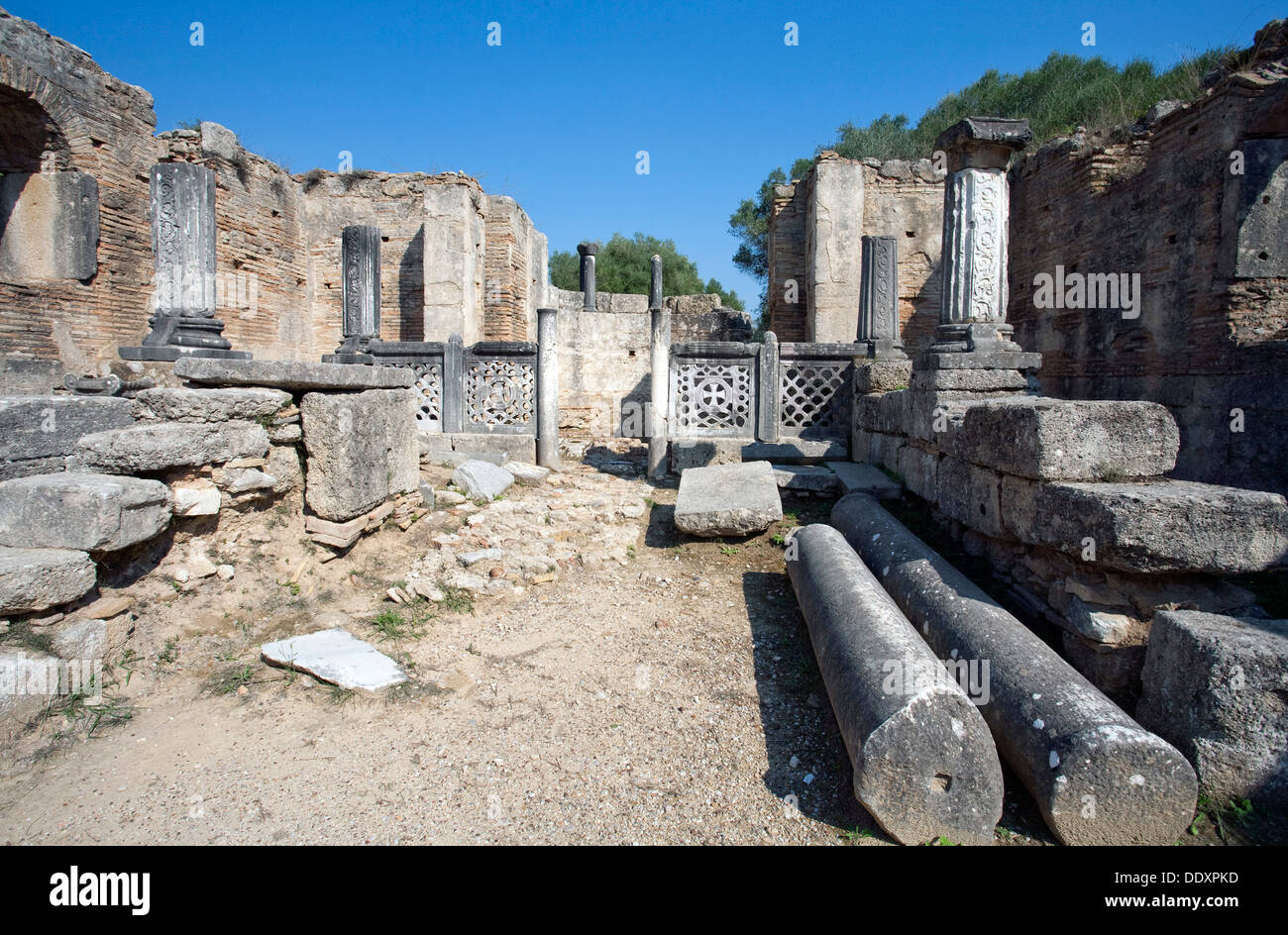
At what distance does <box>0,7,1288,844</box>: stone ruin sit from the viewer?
8.10 ft

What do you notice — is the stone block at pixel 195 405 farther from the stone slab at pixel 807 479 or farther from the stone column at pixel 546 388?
the stone slab at pixel 807 479

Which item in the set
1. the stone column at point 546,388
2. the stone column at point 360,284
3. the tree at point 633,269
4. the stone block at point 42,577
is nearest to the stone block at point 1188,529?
the stone block at point 42,577

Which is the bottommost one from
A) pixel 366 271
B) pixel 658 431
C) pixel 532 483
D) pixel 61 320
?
pixel 532 483

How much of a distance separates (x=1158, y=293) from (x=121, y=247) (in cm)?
1345

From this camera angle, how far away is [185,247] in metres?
5.28

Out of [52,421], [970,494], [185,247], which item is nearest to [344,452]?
[52,421]

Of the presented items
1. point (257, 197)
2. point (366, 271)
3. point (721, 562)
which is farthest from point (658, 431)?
point (257, 197)

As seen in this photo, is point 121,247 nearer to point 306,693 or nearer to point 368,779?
point 306,693

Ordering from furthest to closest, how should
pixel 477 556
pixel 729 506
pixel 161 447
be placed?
pixel 729 506
pixel 477 556
pixel 161 447

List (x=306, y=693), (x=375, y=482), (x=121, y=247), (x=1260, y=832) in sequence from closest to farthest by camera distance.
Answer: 1. (x=1260, y=832)
2. (x=306, y=693)
3. (x=375, y=482)
4. (x=121, y=247)

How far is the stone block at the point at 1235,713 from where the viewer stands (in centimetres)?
228

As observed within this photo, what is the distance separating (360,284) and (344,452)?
568 centimetres

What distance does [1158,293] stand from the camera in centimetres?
763

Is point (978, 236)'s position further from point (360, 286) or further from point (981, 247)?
point (360, 286)
